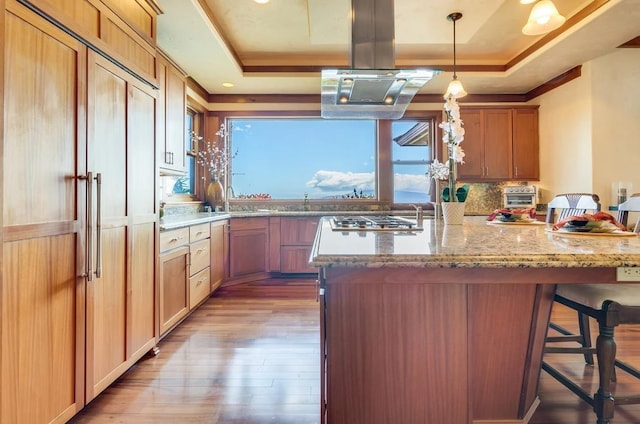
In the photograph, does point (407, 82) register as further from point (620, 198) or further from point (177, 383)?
point (620, 198)


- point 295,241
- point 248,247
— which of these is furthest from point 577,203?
point 248,247

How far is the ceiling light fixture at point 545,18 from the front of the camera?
2205mm

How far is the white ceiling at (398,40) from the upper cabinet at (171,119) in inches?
15.3

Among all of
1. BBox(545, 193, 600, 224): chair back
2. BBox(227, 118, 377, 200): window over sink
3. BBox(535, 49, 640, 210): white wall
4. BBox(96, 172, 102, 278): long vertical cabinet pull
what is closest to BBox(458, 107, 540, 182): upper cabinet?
BBox(535, 49, 640, 210): white wall

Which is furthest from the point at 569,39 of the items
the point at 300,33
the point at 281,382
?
the point at 281,382

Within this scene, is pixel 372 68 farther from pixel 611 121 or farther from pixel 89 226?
pixel 611 121

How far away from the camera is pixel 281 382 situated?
76.4 inches

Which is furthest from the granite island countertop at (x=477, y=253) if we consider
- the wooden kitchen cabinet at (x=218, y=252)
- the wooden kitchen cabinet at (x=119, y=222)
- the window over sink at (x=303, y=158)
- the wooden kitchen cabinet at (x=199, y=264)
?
the window over sink at (x=303, y=158)

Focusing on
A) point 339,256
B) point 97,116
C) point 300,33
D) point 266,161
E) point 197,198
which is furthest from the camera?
point 266,161

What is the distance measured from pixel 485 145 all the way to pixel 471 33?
1.89 metres

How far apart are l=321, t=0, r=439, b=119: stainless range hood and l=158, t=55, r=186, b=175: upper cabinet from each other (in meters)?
1.35

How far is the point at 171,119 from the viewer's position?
118 inches

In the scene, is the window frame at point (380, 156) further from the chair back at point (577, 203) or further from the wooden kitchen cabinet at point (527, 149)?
the chair back at point (577, 203)

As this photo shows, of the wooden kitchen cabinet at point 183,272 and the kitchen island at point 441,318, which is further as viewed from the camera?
the wooden kitchen cabinet at point 183,272
